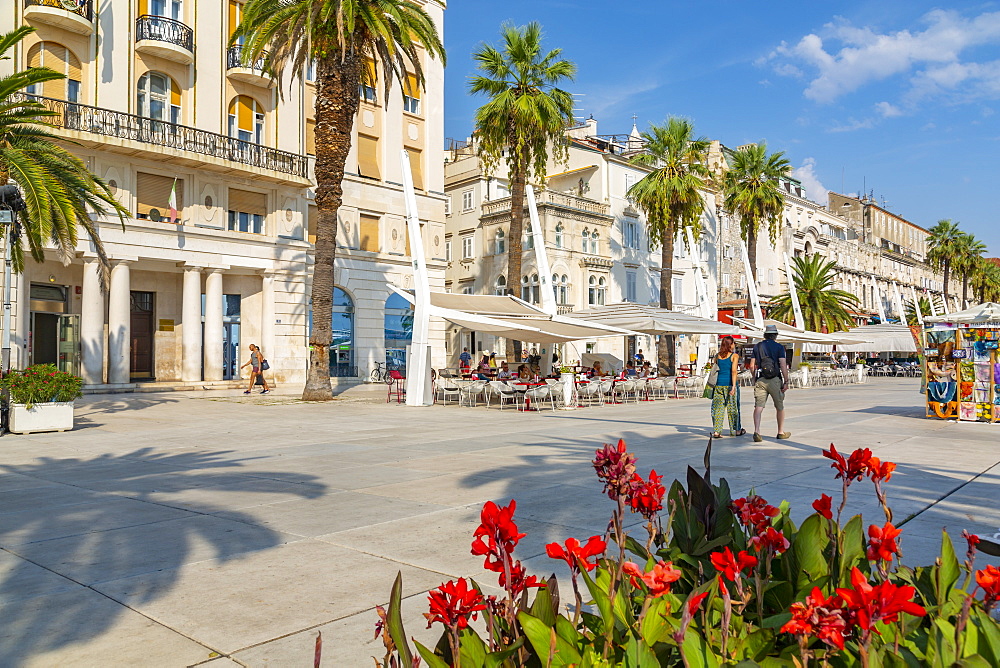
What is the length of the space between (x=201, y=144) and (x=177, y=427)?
14803 millimetres

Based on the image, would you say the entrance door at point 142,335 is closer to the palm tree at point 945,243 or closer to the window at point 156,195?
the window at point 156,195

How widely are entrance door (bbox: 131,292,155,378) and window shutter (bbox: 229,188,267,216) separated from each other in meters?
4.34

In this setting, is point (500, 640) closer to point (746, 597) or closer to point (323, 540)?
point (746, 597)

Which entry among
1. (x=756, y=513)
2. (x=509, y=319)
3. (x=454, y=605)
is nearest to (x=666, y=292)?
(x=509, y=319)

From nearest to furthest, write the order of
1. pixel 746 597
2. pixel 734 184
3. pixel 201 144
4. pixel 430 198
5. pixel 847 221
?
pixel 746 597, pixel 201 144, pixel 430 198, pixel 734 184, pixel 847 221

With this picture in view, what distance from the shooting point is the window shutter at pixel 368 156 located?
101 feet

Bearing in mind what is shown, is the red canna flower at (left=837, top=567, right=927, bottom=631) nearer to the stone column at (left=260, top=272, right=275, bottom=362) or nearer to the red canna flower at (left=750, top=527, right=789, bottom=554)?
the red canna flower at (left=750, top=527, right=789, bottom=554)

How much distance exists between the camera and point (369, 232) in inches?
1220

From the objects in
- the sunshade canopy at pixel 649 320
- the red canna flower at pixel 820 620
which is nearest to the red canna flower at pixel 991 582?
the red canna flower at pixel 820 620

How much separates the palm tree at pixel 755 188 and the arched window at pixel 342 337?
21.4 metres

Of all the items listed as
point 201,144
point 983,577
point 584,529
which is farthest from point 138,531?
point 201,144

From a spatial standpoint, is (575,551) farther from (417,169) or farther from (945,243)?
(945,243)

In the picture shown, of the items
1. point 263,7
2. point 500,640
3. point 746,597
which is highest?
point 263,7

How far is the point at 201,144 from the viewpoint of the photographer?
→ 82.2 feet
